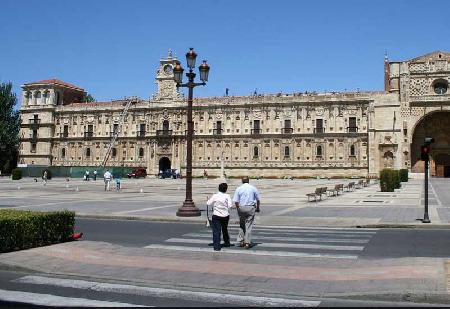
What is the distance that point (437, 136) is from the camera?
6481cm

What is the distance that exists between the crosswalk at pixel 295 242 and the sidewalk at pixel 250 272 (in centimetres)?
67

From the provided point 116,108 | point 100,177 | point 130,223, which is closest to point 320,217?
point 130,223

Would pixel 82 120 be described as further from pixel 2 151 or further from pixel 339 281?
pixel 339 281

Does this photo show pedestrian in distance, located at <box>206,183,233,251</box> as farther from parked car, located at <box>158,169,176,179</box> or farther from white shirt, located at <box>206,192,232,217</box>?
parked car, located at <box>158,169,176,179</box>

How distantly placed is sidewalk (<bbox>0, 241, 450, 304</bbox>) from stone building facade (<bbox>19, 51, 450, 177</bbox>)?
5787 cm

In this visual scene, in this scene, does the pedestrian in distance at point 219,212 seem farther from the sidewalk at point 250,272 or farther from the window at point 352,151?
the window at point 352,151

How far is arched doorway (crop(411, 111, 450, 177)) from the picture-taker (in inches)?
2530

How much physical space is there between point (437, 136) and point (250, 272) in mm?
63540

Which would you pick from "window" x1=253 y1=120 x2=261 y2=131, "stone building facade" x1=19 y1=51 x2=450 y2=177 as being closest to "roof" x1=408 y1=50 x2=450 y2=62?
"stone building facade" x1=19 y1=51 x2=450 y2=177

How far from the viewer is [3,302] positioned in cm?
634

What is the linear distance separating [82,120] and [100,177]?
13630 mm

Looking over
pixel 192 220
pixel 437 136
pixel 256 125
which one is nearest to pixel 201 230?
pixel 192 220

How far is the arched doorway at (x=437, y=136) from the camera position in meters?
64.2

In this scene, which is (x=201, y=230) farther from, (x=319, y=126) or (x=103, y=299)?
(x=319, y=126)
